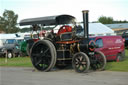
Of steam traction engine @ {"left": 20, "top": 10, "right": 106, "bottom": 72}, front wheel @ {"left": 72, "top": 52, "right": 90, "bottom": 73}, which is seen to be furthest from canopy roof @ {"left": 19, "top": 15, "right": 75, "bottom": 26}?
front wheel @ {"left": 72, "top": 52, "right": 90, "bottom": 73}

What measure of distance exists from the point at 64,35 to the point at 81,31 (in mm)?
746

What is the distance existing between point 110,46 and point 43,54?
15.1ft

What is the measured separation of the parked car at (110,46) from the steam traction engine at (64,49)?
260cm

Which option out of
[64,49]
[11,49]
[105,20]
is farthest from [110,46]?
[105,20]

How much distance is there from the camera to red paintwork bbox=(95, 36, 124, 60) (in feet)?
44.3

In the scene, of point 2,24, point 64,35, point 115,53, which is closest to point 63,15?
point 64,35

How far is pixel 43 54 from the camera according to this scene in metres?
10.7

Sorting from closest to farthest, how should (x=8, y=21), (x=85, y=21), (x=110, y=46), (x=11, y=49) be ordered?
(x=85, y=21)
(x=110, y=46)
(x=11, y=49)
(x=8, y=21)

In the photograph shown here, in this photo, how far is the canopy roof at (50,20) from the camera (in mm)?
10349

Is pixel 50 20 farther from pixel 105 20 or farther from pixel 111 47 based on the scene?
pixel 105 20

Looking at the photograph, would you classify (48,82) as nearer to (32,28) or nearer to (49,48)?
(49,48)

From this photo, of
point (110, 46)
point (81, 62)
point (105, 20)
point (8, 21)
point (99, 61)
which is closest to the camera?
point (81, 62)

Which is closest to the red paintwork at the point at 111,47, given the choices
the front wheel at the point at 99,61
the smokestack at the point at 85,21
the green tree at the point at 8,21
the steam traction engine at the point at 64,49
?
Answer: the steam traction engine at the point at 64,49

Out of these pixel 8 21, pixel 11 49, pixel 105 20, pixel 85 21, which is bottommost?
pixel 11 49
